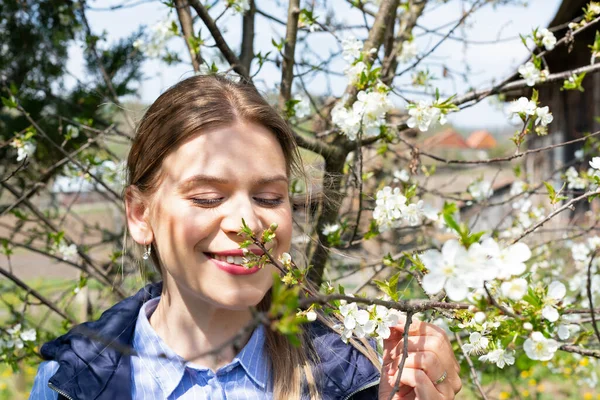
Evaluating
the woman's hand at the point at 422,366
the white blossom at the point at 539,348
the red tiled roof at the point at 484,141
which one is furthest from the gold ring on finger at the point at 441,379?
the red tiled roof at the point at 484,141

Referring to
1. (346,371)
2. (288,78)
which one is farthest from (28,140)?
(346,371)

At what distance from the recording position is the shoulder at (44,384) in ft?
4.47

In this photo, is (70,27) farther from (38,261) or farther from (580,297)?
(38,261)

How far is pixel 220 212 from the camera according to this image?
125 cm

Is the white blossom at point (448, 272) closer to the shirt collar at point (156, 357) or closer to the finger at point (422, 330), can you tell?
the finger at point (422, 330)

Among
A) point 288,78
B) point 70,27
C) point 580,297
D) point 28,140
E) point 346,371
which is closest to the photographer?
point 346,371

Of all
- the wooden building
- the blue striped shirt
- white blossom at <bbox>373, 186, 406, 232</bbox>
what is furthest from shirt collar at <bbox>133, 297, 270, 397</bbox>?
the wooden building

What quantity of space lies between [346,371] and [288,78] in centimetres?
104

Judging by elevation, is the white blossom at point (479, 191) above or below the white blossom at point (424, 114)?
below

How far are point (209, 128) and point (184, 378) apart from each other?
56cm

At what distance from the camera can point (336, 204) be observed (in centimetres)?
194

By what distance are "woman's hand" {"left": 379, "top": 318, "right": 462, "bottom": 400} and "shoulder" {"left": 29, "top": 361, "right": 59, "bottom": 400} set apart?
722mm

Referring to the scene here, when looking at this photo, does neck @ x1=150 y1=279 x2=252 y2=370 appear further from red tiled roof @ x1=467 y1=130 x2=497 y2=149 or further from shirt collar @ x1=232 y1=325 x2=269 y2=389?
red tiled roof @ x1=467 y1=130 x2=497 y2=149

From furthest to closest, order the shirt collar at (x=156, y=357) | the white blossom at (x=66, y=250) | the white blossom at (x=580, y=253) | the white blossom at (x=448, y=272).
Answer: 1. the white blossom at (x=580, y=253)
2. the white blossom at (x=66, y=250)
3. the shirt collar at (x=156, y=357)
4. the white blossom at (x=448, y=272)
